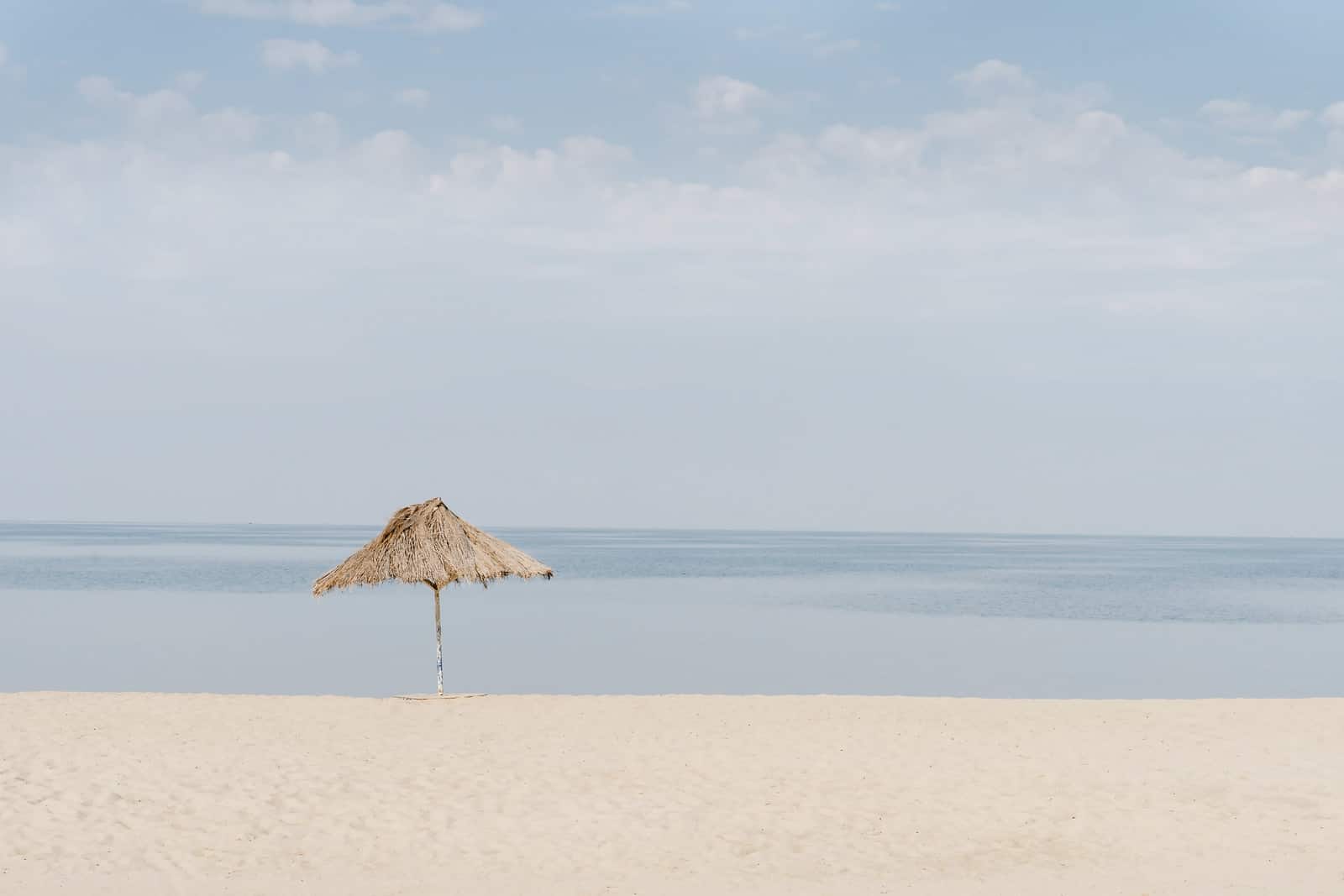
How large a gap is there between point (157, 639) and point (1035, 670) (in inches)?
972

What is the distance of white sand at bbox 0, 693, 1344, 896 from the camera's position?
970cm

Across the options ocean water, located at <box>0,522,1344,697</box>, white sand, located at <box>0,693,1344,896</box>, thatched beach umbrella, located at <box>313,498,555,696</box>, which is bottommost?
ocean water, located at <box>0,522,1344,697</box>

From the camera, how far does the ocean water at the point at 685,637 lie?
27734 mm

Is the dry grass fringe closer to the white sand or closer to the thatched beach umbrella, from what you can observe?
the thatched beach umbrella

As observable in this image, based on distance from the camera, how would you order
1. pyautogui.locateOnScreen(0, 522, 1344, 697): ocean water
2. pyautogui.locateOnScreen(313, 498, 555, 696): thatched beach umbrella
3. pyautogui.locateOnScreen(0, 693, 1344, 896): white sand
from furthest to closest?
pyautogui.locateOnScreen(0, 522, 1344, 697): ocean water → pyautogui.locateOnScreen(313, 498, 555, 696): thatched beach umbrella → pyautogui.locateOnScreen(0, 693, 1344, 896): white sand

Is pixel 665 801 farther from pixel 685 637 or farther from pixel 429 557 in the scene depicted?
pixel 685 637

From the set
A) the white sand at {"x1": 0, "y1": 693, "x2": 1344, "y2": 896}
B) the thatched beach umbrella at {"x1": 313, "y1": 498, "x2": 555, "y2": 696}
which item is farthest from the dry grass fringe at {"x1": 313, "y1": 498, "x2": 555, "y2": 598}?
the white sand at {"x1": 0, "y1": 693, "x2": 1344, "y2": 896}

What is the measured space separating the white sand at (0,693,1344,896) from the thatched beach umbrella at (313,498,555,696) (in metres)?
2.05

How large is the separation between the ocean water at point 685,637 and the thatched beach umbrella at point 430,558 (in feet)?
24.9

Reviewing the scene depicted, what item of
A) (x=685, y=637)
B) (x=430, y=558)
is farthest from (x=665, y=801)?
(x=685, y=637)

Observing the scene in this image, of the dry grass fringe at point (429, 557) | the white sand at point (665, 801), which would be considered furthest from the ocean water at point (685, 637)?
the white sand at point (665, 801)

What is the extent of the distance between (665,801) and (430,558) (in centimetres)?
704

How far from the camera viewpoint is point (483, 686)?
26.3 metres

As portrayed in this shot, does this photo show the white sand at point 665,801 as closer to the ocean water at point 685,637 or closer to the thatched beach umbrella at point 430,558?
the thatched beach umbrella at point 430,558
